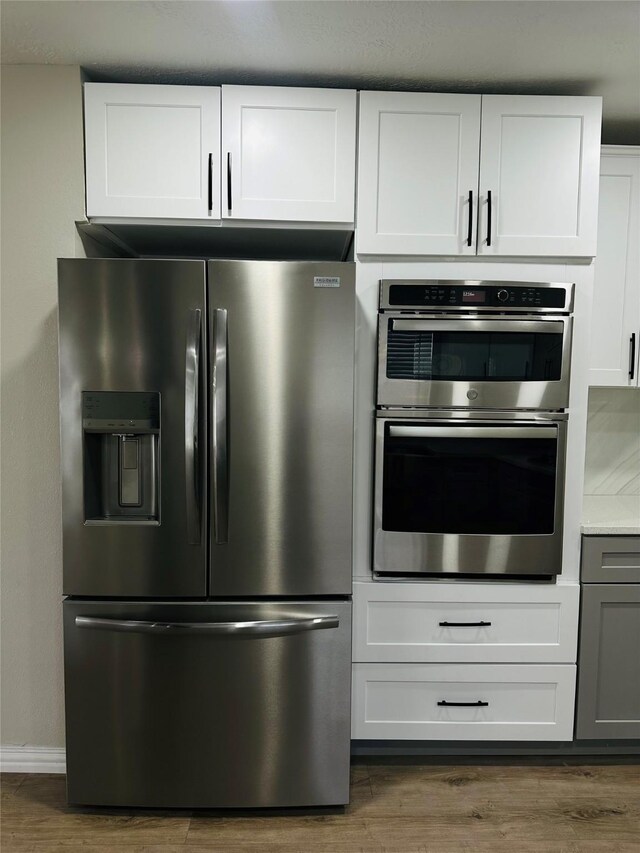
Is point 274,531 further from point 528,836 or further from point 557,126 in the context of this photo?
point 557,126

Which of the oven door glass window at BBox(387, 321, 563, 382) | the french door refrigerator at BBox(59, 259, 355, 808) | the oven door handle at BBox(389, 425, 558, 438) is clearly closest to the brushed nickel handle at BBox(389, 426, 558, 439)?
the oven door handle at BBox(389, 425, 558, 438)

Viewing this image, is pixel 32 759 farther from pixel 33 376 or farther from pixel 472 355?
pixel 472 355

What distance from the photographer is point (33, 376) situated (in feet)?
7.27

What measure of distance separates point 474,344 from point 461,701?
4.45ft

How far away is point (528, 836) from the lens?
2.00 metres

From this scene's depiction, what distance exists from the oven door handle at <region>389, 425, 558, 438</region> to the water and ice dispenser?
86cm

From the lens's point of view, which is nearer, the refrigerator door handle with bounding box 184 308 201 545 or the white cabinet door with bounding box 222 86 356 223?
the refrigerator door handle with bounding box 184 308 201 545

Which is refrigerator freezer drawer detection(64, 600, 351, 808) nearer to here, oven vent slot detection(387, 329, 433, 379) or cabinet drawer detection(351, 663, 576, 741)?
cabinet drawer detection(351, 663, 576, 741)

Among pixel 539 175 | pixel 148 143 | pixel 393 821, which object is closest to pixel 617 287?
pixel 539 175

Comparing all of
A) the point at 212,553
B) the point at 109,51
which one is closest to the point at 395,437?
the point at 212,553

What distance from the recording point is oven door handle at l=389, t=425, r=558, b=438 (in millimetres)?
2193

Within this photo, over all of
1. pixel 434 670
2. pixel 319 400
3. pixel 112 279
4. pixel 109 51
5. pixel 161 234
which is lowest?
pixel 434 670

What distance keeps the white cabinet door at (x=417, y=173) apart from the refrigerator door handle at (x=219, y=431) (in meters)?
0.64

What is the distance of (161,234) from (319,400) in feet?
3.26
